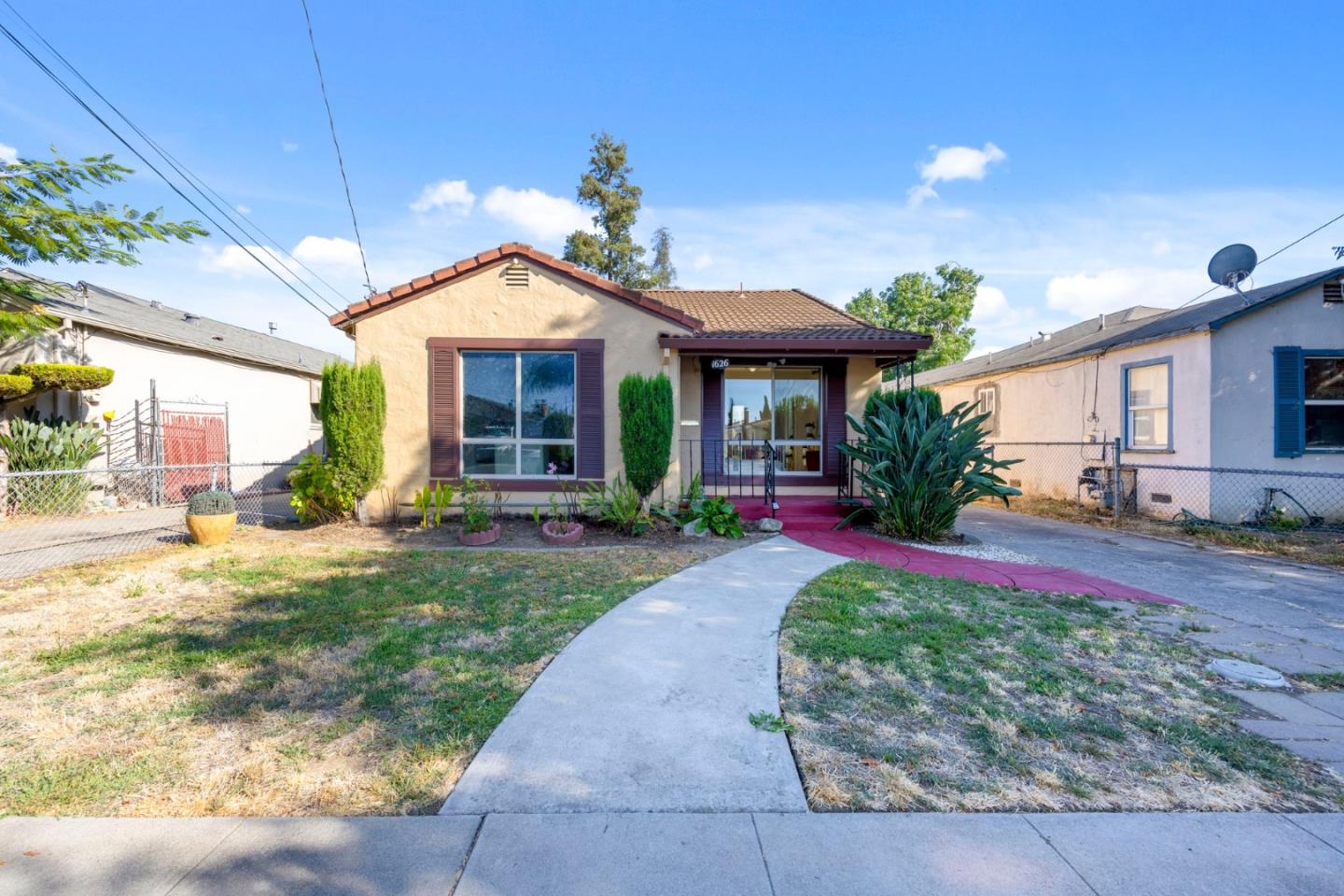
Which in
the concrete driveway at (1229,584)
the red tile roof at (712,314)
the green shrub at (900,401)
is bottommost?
the concrete driveway at (1229,584)

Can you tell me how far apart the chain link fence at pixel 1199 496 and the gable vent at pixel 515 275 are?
9340 millimetres

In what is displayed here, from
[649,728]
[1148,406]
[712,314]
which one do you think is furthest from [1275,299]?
[649,728]

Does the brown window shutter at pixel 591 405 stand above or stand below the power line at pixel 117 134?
below

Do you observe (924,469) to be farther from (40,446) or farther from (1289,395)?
(40,446)

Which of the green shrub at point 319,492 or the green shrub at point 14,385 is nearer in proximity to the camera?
the green shrub at point 319,492

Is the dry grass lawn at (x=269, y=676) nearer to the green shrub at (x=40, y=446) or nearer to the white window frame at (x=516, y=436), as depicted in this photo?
the white window frame at (x=516, y=436)

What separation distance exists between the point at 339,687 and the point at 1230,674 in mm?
5361

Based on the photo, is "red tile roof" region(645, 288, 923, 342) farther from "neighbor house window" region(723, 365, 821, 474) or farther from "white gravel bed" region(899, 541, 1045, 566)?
"white gravel bed" region(899, 541, 1045, 566)

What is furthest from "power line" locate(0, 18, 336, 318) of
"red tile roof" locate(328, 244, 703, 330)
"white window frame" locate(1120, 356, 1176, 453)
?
"white window frame" locate(1120, 356, 1176, 453)

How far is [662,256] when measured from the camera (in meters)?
31.4

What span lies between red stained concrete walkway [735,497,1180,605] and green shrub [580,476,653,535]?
65.4 inches

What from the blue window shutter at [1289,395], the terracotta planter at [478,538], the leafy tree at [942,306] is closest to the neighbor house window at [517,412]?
the terracotta planter at [478,538]

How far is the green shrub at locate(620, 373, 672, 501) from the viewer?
810cm

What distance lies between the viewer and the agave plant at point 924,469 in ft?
25.0
